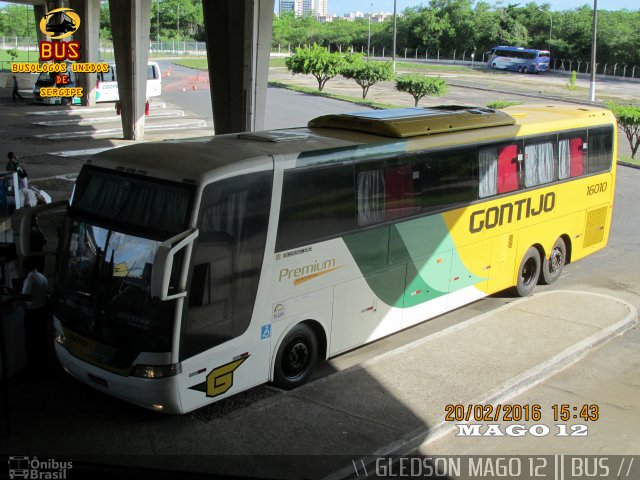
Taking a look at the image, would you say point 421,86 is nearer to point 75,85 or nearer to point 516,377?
point 75,85

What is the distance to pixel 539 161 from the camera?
12539 mm

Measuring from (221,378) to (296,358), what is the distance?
4.31 feet

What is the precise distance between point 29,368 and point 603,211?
10.7 meters

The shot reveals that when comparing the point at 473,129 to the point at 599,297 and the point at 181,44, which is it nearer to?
the point at 599,297

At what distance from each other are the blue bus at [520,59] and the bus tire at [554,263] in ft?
223

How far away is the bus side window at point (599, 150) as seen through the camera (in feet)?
45.2

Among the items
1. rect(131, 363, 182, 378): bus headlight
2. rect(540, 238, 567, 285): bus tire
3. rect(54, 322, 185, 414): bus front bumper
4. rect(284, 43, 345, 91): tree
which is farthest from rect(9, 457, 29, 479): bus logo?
rect(284, 43, 345, 91): tree

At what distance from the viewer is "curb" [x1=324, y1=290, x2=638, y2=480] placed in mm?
7520

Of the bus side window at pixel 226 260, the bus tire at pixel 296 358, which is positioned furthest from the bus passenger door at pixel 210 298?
the bus tire at pixel 296 358

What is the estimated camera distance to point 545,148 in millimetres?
12656

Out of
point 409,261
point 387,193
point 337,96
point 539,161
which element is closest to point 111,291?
point 387,193

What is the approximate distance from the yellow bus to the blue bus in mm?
69791

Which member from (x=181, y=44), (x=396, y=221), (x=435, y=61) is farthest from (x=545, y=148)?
(x=181, y=44)

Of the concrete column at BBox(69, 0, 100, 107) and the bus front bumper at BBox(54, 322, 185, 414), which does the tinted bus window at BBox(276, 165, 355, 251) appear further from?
the concrete column at BBox(69, 0, 100, 107)
